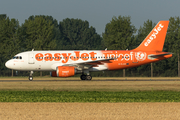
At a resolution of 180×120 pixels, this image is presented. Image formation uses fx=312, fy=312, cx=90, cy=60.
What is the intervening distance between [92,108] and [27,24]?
167 ft

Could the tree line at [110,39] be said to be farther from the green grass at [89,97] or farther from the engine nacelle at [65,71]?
the green grass at [89,97]

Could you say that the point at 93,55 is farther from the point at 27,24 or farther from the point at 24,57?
the point at 27,24

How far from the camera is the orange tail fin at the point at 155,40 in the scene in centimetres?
4191

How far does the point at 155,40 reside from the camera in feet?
139

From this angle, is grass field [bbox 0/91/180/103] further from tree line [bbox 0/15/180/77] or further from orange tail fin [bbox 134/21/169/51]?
tree line [bbox 0/15/180/77]

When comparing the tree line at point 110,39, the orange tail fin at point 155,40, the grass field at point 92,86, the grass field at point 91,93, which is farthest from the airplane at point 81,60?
the tree line at point 110,39

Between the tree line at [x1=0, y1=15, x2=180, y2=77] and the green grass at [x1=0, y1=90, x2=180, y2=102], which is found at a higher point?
the tree line at [x1=0, y1=15, x2=180, y2=77]

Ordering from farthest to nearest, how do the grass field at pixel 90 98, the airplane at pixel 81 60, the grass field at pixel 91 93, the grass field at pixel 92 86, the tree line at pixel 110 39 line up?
the tree line at pixel 110 39 → the airplane at pixel 81 60 → the grass field at pixel 92 86 → the grass field at pixel 91 93 → the grass field at pixel 90 98

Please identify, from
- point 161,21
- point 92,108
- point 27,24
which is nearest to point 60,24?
point 27,24

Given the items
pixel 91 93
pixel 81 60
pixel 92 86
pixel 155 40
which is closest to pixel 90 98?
pixel 91 93

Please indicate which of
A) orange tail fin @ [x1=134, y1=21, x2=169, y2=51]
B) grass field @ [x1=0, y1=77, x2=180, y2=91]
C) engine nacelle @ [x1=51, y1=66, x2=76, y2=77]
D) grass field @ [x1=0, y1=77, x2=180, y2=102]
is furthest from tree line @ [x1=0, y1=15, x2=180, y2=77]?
grass field @ [x1=0, y1=77, x2=180, y2=102]

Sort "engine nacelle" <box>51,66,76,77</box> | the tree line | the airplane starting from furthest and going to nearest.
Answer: the tree line → the airplane → "engine nacelle" <box>51,66,76,77</box>

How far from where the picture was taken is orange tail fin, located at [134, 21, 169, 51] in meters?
41.9

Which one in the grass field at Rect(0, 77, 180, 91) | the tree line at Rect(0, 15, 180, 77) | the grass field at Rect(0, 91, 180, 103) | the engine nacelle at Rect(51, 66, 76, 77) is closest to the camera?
the grass field at Rect(0, 91, 180, 103)
